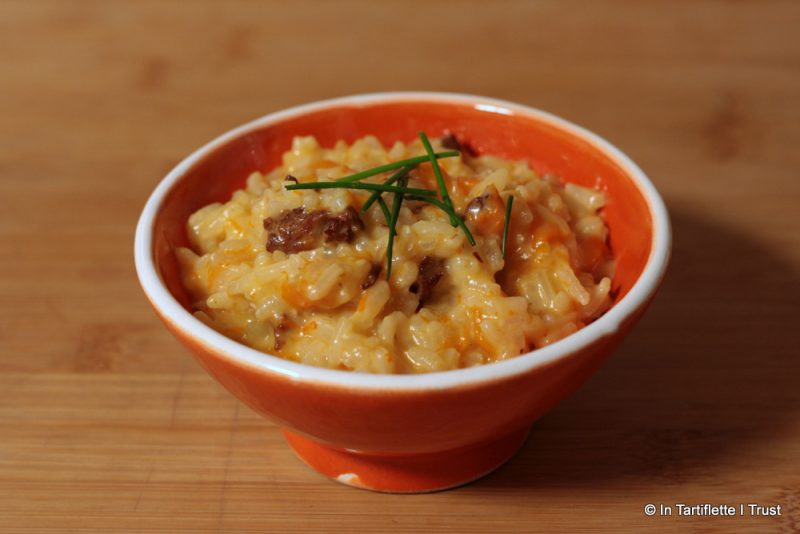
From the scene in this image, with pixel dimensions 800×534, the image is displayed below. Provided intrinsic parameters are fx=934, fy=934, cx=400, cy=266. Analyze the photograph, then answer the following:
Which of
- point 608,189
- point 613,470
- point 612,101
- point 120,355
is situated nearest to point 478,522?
point 613,470

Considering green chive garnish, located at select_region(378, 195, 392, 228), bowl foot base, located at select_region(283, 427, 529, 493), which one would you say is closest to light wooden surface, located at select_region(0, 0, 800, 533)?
bowl foot base, located at select_region(283, 427, 529, 493)

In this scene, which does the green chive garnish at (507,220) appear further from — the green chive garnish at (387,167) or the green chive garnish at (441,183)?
the green chive garnish at (387,167)

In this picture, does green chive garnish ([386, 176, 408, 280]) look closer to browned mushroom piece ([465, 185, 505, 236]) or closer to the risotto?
the risotto

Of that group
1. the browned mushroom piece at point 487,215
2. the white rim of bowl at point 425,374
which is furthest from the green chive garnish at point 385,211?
the white rim of bowl at point 425,374

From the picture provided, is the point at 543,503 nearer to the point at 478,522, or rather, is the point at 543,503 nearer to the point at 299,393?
the point at 478,522

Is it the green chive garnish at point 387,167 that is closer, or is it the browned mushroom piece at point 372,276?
the browned mushroom piece at point 372,276

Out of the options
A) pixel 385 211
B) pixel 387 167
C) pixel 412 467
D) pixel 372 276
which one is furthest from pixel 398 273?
pixel 412 467
